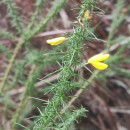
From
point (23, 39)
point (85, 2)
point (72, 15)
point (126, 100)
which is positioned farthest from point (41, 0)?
point (126, 100)

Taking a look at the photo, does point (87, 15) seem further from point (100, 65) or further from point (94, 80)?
point (94, 80)

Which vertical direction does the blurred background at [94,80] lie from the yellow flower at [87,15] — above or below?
below

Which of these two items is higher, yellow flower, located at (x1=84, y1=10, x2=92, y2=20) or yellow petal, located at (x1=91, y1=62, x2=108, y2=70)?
yellow flower, located at (x1=84, y1=10, x2=92, y2=20)

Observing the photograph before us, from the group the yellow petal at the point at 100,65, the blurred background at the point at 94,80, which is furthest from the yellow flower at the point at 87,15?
the blurred background at the point at 94,80

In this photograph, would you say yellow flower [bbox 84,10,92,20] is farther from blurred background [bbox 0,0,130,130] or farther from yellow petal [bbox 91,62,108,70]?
blurred background [bbox 0,0,130,130]

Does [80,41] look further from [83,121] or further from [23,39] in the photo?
[83,121]

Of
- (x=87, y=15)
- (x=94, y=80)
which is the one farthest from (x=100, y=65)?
(x=94, y=80)

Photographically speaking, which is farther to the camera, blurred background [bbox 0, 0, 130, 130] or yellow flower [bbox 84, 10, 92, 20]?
blurred background [bbox 0, 0, 130, 130]

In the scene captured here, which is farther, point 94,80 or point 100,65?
point 94,80

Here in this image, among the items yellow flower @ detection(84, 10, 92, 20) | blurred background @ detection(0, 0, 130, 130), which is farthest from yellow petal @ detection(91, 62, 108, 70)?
blurred background @ detection(0, 0, 130, 130)

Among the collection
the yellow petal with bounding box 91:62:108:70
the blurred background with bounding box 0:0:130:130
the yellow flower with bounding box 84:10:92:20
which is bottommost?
the blurred background with bounding box 0:0:130:130

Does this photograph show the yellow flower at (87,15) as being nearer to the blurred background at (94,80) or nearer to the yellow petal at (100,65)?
the yellow petal at (100,65)
